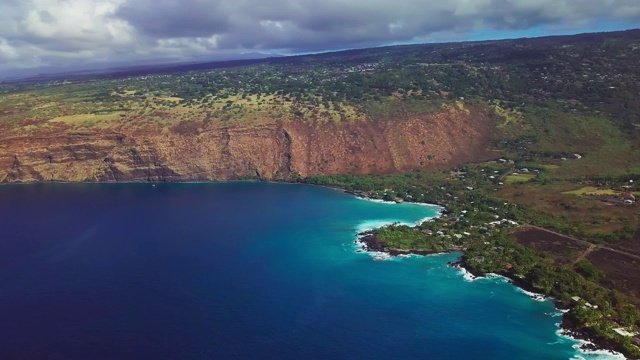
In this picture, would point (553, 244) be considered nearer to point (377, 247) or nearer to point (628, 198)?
point (377, 247)

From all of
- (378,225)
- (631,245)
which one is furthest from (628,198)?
(378,225)

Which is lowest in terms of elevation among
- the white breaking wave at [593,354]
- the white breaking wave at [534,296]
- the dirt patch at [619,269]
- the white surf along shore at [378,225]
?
the white breaking wave at [534,296]

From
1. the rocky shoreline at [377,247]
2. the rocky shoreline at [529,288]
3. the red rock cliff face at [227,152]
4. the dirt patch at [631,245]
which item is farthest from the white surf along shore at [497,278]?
the red rock cliff face at [227,152]

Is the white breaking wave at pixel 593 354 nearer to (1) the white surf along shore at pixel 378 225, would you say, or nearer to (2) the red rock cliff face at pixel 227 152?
(1) the white surf along shore at pixel 378 225

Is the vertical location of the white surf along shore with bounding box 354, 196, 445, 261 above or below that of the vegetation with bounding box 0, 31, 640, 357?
below

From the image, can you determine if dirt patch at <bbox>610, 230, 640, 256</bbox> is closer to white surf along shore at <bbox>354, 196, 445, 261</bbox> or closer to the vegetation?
the vegetation

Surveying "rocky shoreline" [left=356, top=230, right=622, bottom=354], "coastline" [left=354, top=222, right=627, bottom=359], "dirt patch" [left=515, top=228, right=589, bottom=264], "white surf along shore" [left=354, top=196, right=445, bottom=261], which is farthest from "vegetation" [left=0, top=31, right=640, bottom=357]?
"white surf along shore" [left=354, top=196, right=445, bottom=261]
